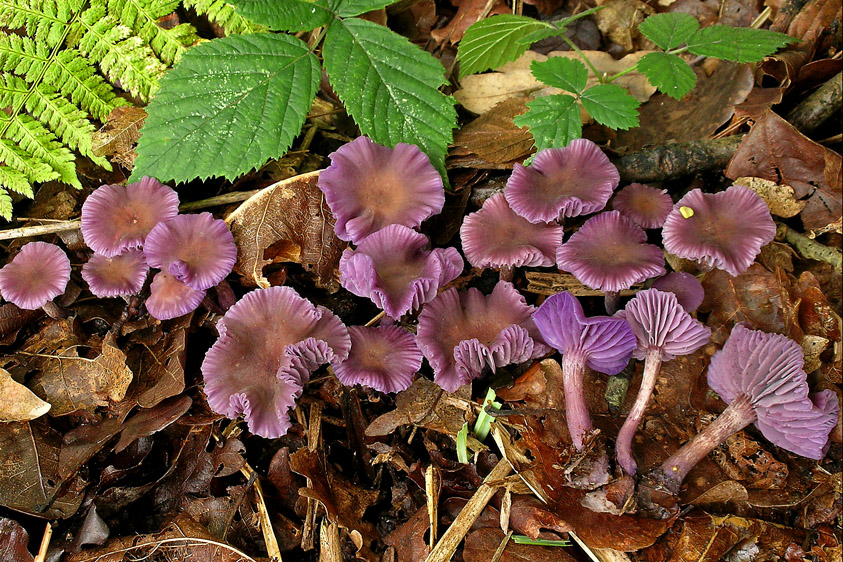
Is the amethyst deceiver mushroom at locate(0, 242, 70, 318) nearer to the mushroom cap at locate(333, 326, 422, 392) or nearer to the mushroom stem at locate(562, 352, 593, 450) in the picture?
the mushroom cap at locate(333, 326, 422, 392)

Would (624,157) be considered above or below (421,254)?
above

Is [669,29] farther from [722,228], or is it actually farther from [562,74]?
[722,228]

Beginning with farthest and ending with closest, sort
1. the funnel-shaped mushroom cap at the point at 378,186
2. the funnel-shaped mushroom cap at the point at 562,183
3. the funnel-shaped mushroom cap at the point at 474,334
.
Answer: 1. the funnel-shaped mushroom cap at the point at 378,186
2. the funnel-shaped mushroom cap at the point at 562,183
3. the funnel-shaped mushroom cap at the point at 474,334

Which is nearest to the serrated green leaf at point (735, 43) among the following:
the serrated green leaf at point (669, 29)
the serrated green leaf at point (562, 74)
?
the serrated green leaf at point (669, 29)

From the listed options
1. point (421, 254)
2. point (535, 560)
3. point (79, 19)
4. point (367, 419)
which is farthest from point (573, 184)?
point (79, 19)

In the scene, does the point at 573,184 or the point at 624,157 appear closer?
the point at 573,184

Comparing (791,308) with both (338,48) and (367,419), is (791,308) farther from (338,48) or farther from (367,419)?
(338,48)

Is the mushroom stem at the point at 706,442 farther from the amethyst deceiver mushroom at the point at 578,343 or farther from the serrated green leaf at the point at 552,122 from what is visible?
the serrated green leaf at the point at 552,122
